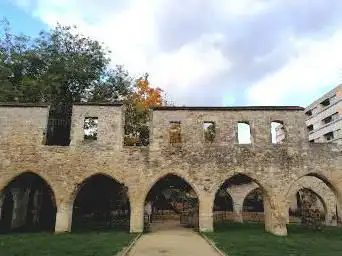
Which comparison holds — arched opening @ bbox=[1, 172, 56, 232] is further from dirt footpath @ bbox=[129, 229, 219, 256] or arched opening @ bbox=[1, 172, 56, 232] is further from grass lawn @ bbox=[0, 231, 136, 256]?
dirt footpath @ bbox=[129, 229, 219, 256]

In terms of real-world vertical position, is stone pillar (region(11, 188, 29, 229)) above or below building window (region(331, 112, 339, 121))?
below

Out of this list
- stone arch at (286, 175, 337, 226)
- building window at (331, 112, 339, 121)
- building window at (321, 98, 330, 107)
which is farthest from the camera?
building window at (321, 98, 330, 107)

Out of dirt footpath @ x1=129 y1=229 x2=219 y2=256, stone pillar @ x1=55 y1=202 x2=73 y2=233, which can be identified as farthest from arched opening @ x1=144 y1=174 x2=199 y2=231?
dirt footpath @ x1=129 y1=229 x2=219 y2=256

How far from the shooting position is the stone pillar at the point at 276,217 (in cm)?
1991

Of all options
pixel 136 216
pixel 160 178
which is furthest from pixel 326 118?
pixel 136 216

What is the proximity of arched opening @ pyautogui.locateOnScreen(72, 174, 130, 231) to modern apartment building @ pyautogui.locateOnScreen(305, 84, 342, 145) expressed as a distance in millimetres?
28869

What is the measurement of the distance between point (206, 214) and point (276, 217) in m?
3.73

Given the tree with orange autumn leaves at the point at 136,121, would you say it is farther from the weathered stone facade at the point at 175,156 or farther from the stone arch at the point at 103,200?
the weathered stone facade at the point at 175,156

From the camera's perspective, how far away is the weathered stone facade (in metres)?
20.1

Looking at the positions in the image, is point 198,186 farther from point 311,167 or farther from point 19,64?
point 19,64

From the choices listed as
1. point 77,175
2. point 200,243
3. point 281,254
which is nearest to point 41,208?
point 77,175

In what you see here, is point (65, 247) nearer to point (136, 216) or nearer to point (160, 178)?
point (136, 216)

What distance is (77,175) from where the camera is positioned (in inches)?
793

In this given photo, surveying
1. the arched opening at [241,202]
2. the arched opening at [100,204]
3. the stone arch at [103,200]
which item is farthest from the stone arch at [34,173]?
the arched opening at [241,202]
